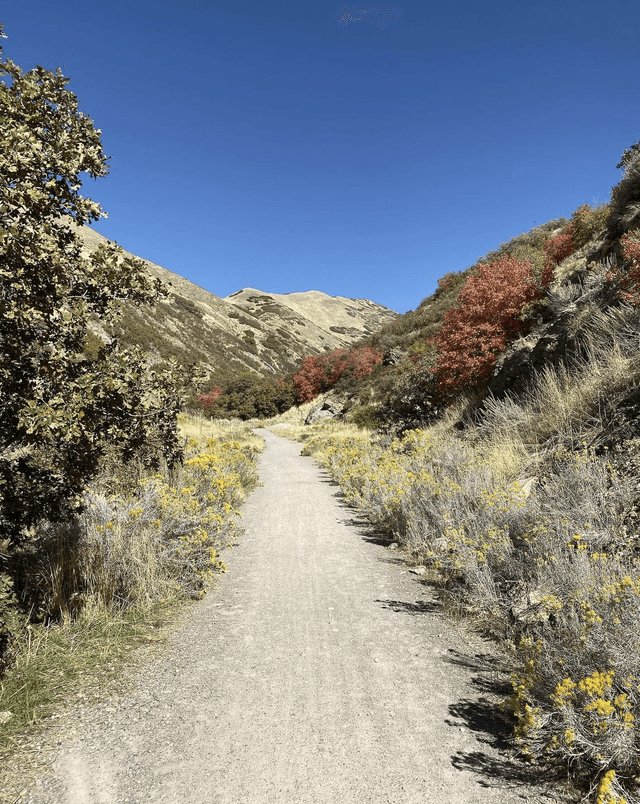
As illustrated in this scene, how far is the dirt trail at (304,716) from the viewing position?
220cm

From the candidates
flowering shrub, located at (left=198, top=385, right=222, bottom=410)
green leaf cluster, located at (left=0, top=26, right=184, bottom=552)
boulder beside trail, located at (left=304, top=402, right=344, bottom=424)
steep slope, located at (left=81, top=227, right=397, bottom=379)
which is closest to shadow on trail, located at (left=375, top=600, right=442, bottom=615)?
green leaf cluster, located at (left=0, top=26, right=184, bottom=552)

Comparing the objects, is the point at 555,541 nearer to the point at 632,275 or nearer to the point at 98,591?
the point at 98,591

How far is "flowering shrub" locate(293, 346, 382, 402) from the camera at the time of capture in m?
34.7

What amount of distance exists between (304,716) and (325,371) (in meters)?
35.0

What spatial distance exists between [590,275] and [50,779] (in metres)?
11.7

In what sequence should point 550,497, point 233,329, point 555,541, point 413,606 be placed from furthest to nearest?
point 233,329, point 550,497, point 413,606, point 555,541

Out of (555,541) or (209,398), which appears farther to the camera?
(209,398)

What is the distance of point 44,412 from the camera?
2.50 metres

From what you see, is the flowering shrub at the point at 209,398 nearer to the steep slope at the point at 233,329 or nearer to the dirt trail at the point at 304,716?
the steep slope at the point at 233,329

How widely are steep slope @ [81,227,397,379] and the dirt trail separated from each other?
816 inches

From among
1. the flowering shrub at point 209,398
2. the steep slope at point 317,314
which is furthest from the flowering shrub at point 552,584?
the steep slope at point 317,314

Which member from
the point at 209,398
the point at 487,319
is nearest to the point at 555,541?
the point at 487,319

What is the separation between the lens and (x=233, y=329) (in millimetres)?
76188

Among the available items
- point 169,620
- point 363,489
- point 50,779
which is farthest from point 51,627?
point 363,489
